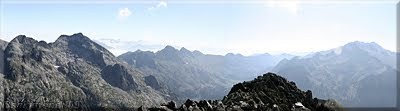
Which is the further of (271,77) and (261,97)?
(271,77)

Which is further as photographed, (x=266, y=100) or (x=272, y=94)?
(x=272, y=94)

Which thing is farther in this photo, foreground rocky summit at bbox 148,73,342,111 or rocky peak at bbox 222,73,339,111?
rocky peak at bbox 222,73,339,111

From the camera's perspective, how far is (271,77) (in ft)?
485

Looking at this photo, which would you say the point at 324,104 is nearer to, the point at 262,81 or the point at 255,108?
the point at 262,81

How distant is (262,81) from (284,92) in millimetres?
7815

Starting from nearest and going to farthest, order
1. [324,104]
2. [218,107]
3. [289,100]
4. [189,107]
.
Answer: [189,107] → [218,107] → [324,104] → [289,100]

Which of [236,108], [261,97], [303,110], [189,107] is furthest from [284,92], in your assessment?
[189,107]

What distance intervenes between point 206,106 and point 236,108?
669 centimetres

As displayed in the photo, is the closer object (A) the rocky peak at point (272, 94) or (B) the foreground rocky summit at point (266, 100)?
(B) the foreground rocky summit at point (266, 100)

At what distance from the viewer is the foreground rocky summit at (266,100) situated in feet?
310

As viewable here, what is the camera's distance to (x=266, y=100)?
4850 inches

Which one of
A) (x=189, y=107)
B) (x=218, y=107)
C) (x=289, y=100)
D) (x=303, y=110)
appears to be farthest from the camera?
(x=289, y=100)

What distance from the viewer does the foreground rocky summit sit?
9455cm

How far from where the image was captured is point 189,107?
87000 mm
